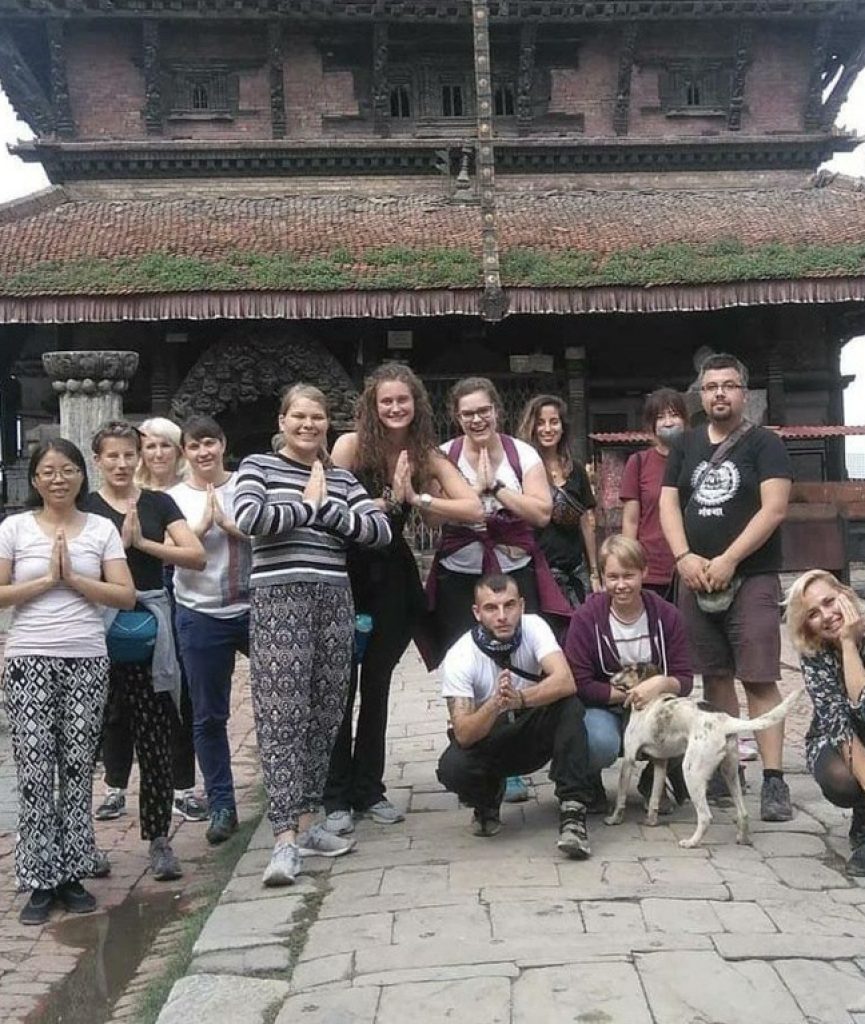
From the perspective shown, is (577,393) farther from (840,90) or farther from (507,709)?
(507,709)

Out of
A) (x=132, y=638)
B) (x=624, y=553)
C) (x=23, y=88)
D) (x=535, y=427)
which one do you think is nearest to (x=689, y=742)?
(x=624, y=553)

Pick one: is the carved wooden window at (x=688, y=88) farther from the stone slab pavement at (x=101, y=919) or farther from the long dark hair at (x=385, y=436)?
the stone slab pavement at (x=101, y=919)

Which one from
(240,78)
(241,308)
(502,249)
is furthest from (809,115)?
(241,308)

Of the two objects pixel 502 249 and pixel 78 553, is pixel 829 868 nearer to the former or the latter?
pixel 78 553

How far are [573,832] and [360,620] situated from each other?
4.06 feet

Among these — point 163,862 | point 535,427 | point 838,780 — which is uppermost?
point 535,427

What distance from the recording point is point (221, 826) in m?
5.04

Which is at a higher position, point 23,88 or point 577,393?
point 23,88

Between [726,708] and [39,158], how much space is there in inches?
587

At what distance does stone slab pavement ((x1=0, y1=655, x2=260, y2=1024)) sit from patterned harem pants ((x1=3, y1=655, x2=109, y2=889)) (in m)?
0.21

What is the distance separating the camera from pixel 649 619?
15.8 feet

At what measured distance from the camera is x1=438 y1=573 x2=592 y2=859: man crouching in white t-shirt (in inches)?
172

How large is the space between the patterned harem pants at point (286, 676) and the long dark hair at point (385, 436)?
0.61 metres

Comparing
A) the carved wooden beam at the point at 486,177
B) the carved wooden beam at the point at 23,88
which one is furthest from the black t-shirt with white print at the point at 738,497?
the carved wooden beam at the point at 23,88
